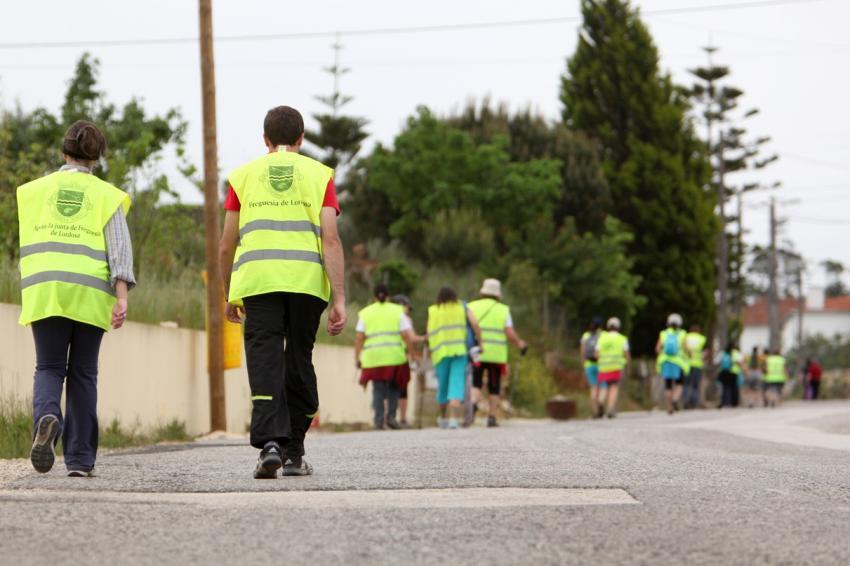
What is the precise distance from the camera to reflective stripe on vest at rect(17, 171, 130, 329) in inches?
318

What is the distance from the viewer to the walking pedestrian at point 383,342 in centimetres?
1898

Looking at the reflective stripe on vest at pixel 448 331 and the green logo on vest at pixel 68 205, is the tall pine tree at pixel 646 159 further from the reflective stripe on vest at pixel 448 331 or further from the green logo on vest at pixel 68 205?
the green logo on vest at pixel 68 205

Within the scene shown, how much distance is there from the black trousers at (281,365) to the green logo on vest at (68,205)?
3.51 ft

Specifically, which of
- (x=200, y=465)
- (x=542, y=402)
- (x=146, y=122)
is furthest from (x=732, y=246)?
(x=200, y=465)

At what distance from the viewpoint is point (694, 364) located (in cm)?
3200

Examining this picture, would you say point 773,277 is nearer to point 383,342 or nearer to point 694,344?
point 694,344

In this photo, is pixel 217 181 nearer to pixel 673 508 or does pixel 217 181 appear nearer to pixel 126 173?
pixel 126 173

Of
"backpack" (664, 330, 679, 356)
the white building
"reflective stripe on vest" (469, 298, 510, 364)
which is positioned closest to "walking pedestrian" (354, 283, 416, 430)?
"reflective stripe on vest" (469, 298, 510, 364)

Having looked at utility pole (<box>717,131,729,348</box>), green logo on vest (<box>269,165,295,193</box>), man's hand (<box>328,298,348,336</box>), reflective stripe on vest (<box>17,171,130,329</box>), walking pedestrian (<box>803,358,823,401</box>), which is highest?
utility pole (<box>717,131,729,348</box>)

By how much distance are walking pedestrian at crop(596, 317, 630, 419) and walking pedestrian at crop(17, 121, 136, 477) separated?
17550mm

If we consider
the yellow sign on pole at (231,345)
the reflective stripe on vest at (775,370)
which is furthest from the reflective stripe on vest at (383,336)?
the reflective stripe on vest at (775,370)

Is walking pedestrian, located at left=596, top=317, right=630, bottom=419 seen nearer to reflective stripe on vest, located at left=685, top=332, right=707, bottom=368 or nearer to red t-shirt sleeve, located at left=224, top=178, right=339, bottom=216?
reflective stripe on vest, located at left=685, top=332, right=707, bottom=368

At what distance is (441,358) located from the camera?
1898 centimetres

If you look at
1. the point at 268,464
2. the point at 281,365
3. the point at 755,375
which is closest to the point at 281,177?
the point at 281,365
